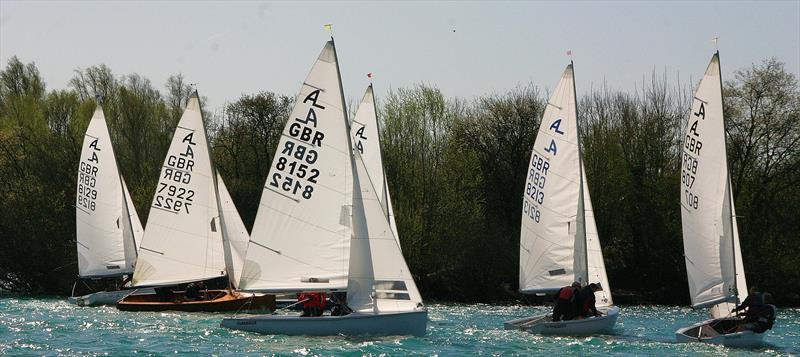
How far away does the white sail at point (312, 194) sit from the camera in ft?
86.3

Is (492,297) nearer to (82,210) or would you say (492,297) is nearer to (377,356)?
(82,210)

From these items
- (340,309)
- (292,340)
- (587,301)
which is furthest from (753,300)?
(292,340)

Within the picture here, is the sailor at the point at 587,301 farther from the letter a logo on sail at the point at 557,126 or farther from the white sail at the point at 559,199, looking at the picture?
the letter a logo on sail at the point at 557,126

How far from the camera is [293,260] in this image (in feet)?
87.8

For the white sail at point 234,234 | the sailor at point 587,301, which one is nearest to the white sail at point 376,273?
the sailor at point 587,301

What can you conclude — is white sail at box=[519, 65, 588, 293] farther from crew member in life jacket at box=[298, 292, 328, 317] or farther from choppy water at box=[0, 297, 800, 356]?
crew member in life jacket at box=[298, 292, 328, 317]

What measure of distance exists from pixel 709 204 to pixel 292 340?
32.6 feet

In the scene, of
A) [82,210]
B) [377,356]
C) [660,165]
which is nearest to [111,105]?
[82,210]

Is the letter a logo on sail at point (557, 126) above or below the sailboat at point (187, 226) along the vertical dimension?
above

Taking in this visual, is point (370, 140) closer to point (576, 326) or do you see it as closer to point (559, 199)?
point (559, 199)

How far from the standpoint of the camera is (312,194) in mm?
26625

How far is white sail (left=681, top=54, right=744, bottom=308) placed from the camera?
27.1m

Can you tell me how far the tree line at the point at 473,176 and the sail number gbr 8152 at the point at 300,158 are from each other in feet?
64.6

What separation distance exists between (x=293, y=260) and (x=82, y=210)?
734 inches
